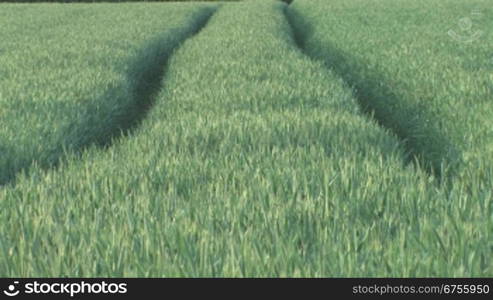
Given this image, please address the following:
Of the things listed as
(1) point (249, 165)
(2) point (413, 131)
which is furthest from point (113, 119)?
(1) point (249, 165)

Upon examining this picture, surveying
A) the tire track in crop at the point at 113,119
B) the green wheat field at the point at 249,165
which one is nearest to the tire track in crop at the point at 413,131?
the green wheat field at the point at 249,165

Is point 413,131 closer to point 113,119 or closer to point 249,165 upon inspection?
point 249,165

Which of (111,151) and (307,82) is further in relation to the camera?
(307,82)

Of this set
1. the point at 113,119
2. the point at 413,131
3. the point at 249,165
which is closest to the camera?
the point at 249,165

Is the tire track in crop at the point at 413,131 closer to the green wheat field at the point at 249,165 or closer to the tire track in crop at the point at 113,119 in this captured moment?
the green wheat field at the point at 249,165

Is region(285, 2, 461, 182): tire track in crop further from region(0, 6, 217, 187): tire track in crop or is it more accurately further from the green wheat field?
region(0, 6, 217, 187): tire track in crop

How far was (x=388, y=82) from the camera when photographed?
23.7 feet

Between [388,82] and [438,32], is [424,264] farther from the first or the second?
[438,32]

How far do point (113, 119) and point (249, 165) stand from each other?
11.8 feet

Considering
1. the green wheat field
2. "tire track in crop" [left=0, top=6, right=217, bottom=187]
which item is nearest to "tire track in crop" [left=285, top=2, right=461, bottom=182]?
the green wheat field

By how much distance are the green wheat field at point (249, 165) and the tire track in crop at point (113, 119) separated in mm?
30

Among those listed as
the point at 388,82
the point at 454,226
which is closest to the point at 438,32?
the point at 388,82

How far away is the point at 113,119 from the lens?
6.79 meters

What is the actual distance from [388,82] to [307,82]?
3.83 ft
